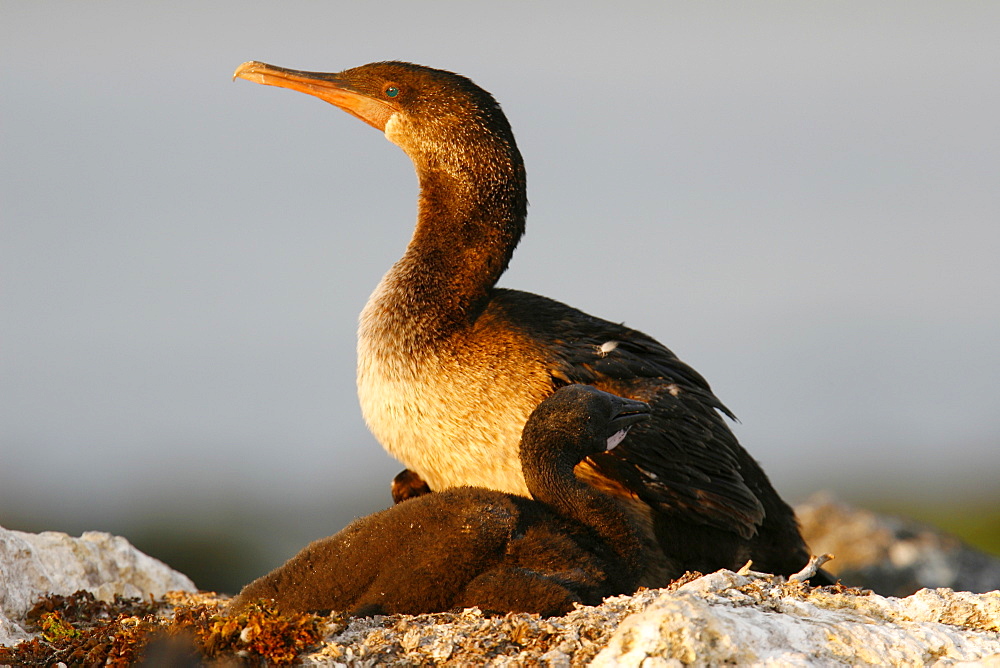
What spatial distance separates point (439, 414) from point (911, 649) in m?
3.20

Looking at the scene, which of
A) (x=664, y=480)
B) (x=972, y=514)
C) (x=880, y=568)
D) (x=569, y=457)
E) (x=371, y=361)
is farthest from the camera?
(x=972, y=514)

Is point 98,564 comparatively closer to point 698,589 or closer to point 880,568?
point 698,589

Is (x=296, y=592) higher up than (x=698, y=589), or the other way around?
(x=698, y=589)

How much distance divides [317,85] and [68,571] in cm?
372

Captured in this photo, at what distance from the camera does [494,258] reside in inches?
288

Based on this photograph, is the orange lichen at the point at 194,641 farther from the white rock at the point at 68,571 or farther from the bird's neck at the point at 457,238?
the bird's neck at the point at 457,238

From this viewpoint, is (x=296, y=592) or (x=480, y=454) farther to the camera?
(x=480, y=454)

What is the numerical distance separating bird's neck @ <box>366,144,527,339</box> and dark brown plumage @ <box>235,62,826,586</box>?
0.03ft

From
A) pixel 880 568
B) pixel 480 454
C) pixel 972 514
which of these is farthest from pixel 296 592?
pixel 972 514

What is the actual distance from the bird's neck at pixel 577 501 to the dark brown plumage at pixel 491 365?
→ 877mm

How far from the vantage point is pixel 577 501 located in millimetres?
5395

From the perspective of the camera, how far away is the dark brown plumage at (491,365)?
6.51 meters

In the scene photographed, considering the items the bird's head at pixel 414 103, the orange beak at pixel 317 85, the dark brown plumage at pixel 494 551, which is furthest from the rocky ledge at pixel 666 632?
the orange beak at pixel 317 85

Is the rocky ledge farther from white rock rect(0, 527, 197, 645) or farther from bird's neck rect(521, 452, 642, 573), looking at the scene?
white rock rect(0, 527, 197, 645)
